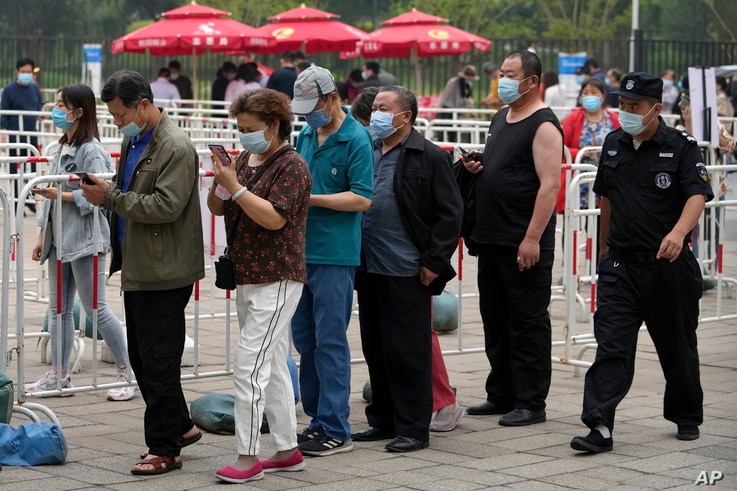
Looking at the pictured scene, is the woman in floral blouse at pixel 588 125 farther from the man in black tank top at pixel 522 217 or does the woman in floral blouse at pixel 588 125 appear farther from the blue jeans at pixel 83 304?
the blue jeans at pixel 83 304

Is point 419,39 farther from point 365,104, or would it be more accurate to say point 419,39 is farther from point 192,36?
point 365,104

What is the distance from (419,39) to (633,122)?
18.9m

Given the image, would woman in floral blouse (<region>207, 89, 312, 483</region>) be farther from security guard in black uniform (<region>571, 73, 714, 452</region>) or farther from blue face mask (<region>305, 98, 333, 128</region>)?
security guard in black uniform (<region>571, 73, 714, 452</region>)

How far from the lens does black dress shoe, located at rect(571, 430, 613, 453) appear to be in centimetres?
639

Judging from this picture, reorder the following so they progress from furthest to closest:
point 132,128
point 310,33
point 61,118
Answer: point 310,33 < point 61,118 < point 132,128

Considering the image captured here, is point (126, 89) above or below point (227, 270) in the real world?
above

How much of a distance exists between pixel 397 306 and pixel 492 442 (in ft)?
2.89

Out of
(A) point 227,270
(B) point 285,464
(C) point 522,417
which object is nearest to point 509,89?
(C) point 522,417

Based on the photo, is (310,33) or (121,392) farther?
(310,33)

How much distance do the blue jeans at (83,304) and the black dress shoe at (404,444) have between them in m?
1.94

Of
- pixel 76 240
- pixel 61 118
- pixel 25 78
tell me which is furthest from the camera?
pixel 25 78

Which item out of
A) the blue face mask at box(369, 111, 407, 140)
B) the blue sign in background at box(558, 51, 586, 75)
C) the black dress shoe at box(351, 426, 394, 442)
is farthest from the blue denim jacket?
the blue sign in background at box(558, 51, 586, 75)

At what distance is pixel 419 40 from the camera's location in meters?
25.1

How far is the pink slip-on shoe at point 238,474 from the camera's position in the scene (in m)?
5.79
